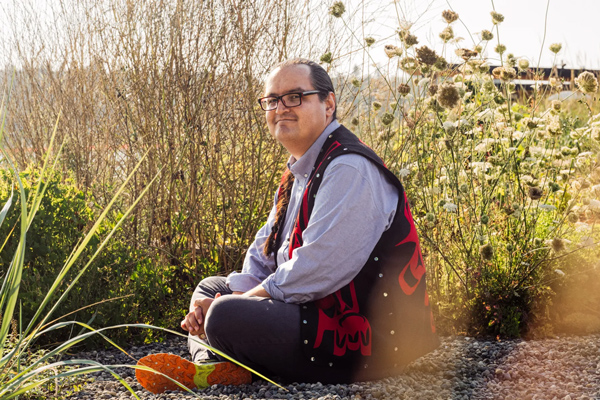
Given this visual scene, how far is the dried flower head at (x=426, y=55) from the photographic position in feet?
10.7

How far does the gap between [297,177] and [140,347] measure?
4.46 ft

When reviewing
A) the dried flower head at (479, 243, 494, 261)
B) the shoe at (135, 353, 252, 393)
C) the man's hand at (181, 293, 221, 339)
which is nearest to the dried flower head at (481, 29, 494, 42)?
the dried flower head at (479, 243, 494, 261)

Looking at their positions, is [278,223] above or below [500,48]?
below

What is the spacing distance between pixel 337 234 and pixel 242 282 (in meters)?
0.74

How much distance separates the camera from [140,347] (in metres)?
3.48

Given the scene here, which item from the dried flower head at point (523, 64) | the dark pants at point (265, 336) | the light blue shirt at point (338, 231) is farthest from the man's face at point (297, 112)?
the dried flower head at point (523, 64)

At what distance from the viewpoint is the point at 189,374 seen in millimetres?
2621

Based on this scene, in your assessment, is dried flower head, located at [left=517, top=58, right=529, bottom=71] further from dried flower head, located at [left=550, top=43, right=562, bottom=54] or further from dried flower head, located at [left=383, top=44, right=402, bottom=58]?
dried flower head, located at [left=383, top=44, right=402, bottom=58]

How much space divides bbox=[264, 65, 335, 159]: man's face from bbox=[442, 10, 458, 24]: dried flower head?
902mm

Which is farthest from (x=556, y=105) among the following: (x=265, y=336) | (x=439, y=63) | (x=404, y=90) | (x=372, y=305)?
(x=265, y=336)

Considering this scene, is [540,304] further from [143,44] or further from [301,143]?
[143,44]

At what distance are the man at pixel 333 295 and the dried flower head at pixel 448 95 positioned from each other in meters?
0.64

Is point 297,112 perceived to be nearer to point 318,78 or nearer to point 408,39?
point 318,78

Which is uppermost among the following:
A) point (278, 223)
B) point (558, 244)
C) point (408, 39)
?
point (408, 39)
